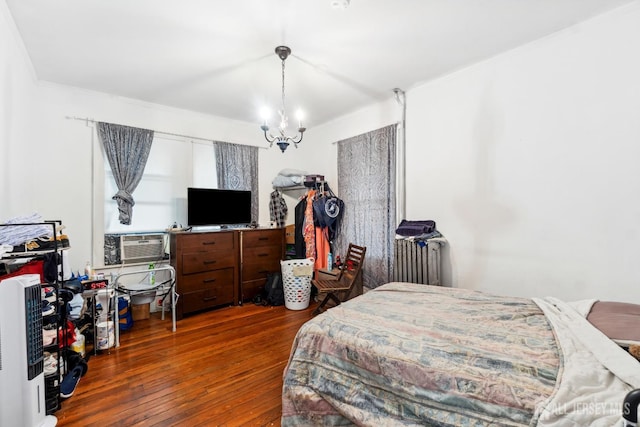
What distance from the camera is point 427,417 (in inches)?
45.3

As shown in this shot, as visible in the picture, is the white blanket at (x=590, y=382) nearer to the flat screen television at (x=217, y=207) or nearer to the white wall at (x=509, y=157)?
the white wall at (x=509, y=157)

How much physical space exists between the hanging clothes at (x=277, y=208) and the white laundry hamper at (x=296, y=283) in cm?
101

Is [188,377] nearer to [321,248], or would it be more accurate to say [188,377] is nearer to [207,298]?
[207,298]

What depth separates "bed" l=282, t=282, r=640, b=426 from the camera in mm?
979

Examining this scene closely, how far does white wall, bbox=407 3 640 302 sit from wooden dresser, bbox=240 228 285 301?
2.16 meters

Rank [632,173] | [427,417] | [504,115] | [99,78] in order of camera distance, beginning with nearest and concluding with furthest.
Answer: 1. [427,417]
2. [632,173]
3. [504,115]
4. [99,78]

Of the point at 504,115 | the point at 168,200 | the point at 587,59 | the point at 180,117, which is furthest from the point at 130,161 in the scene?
the point at 587,59

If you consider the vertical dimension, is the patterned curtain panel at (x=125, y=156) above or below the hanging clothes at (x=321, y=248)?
above

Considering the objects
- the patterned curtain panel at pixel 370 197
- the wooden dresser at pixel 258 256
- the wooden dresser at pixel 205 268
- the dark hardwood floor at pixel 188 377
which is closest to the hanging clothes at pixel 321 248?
the patterned curtain panel at pixel 370 197

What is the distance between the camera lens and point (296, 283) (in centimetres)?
356

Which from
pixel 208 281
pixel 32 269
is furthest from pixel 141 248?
pixel 32 269

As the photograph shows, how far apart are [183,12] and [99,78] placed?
162 centimetres

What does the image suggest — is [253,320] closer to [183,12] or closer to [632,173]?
[183,12]

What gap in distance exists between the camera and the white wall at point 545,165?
6.39 feet
